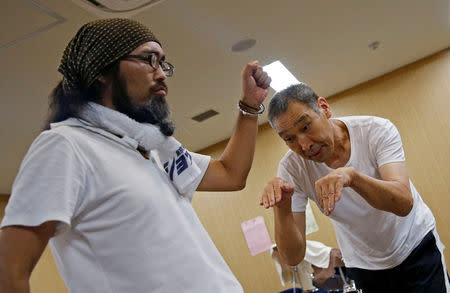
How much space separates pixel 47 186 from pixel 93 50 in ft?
1.65

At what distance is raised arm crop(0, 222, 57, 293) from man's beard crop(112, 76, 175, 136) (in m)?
0.43

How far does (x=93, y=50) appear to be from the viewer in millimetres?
1178

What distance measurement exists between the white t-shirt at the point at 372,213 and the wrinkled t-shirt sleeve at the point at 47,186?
1.25 metres

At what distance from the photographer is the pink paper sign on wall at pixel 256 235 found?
6707mm

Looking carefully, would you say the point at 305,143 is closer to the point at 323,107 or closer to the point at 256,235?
the point at 323,107

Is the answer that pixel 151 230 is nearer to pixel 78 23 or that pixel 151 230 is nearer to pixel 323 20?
pixel 78 23

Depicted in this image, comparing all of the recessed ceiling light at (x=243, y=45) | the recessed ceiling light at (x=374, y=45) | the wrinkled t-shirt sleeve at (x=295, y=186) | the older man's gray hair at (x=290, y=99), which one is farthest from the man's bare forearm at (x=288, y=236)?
the recessed ceiling light at (x=374, y=45)

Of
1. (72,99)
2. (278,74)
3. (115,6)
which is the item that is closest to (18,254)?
(72,99)

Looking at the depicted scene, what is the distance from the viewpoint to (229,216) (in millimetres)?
7113

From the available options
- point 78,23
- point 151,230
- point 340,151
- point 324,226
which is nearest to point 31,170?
point 151,230

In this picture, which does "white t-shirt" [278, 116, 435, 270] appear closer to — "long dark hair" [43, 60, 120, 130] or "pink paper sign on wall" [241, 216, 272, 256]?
"long dark hair" [43, 60, 120, 130]

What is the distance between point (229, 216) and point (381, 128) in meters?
5.47

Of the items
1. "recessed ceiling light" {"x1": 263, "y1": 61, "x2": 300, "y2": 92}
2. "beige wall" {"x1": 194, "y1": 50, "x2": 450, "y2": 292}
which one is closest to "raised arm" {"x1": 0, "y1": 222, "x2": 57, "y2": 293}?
"recessed ceiling light" {"x1": 263, "y1": 61, "x2": 300, "y2": 92}

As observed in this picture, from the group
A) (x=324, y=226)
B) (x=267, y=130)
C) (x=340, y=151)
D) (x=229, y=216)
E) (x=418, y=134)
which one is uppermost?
(x=340, y=151)
